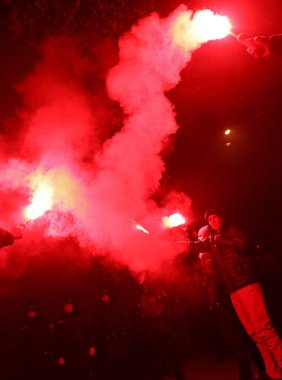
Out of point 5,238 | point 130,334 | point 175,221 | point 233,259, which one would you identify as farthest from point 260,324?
point 130,334

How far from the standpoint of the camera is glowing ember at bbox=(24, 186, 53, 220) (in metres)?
6.13

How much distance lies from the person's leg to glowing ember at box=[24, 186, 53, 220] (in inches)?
132

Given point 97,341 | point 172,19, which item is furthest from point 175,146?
point 97,341

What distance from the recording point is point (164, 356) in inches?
282

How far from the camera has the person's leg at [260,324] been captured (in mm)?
4801

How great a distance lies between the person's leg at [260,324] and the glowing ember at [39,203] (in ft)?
11.0

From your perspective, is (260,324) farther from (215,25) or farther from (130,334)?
(130,334)

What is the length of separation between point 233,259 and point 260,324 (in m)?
0.91

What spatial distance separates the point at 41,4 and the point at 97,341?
707cm

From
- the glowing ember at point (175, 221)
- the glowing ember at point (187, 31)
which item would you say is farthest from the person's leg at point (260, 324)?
the glowing ember at point (187, 31)

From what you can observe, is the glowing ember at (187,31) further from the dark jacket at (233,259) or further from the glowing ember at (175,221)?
the glowing ember at (175,221)

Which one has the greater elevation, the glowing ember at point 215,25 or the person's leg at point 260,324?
the glowing ember at point 215,25

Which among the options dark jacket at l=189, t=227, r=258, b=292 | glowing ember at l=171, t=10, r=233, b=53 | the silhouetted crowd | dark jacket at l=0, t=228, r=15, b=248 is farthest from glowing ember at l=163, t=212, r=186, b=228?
dark jacket at l=0, t=228, r=15, b=248

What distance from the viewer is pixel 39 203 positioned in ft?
21.4
